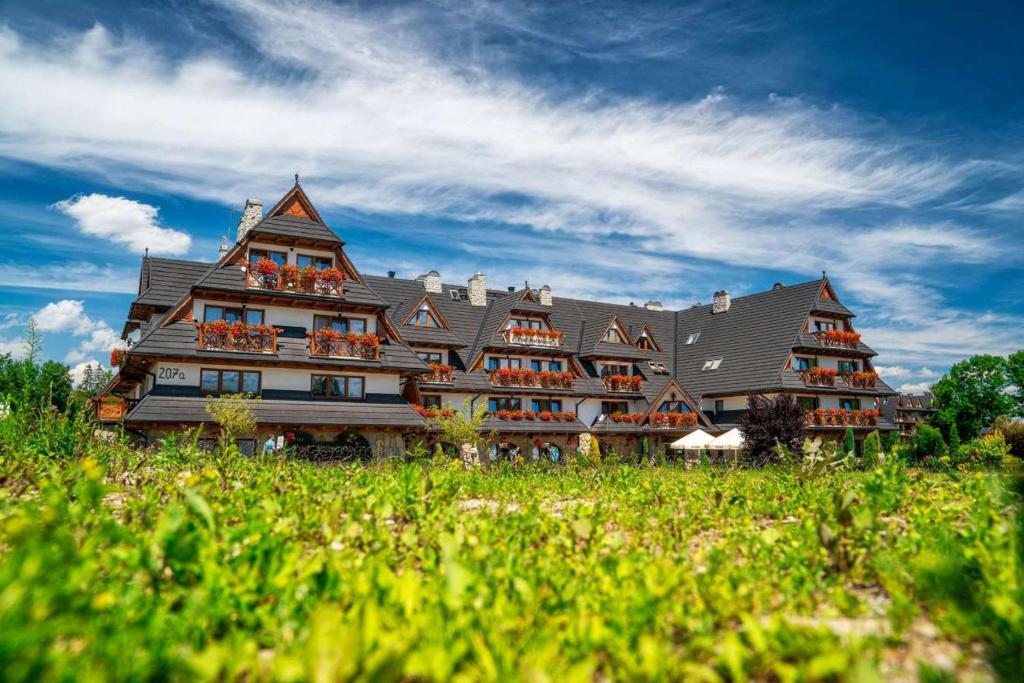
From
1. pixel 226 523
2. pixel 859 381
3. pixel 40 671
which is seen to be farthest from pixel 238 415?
pixel 859 381

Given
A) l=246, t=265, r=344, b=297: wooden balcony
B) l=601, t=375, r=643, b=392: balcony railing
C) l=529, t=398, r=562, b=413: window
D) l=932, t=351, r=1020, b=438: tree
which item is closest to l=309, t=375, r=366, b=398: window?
l=246, t=265, r=344, b=297: wooden balcony

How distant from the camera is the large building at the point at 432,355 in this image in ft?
84.3

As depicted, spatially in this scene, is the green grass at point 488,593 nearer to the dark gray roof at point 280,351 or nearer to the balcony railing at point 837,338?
the dark gray roof at point 280,351

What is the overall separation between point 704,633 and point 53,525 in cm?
396

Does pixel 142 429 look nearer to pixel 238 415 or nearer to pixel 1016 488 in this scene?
pixel 238 415

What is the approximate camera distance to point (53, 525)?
175 inches

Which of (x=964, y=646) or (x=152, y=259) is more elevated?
(x=152, y=259)

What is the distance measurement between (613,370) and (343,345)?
18611 millimetres

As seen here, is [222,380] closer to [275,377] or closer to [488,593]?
[275,377]

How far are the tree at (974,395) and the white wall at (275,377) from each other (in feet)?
141

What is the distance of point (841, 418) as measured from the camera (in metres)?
40.5

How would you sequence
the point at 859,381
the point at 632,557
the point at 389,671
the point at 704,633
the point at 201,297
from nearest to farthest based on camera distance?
the point at 389,671
the point at 704,633
the point at 632,557
the point at 201,297
the point at 859,381

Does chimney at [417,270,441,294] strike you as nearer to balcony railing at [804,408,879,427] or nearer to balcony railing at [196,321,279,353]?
balcony railing at [196,321,279,353]

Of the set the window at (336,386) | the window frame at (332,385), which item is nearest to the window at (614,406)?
the window frame at (332,385)
